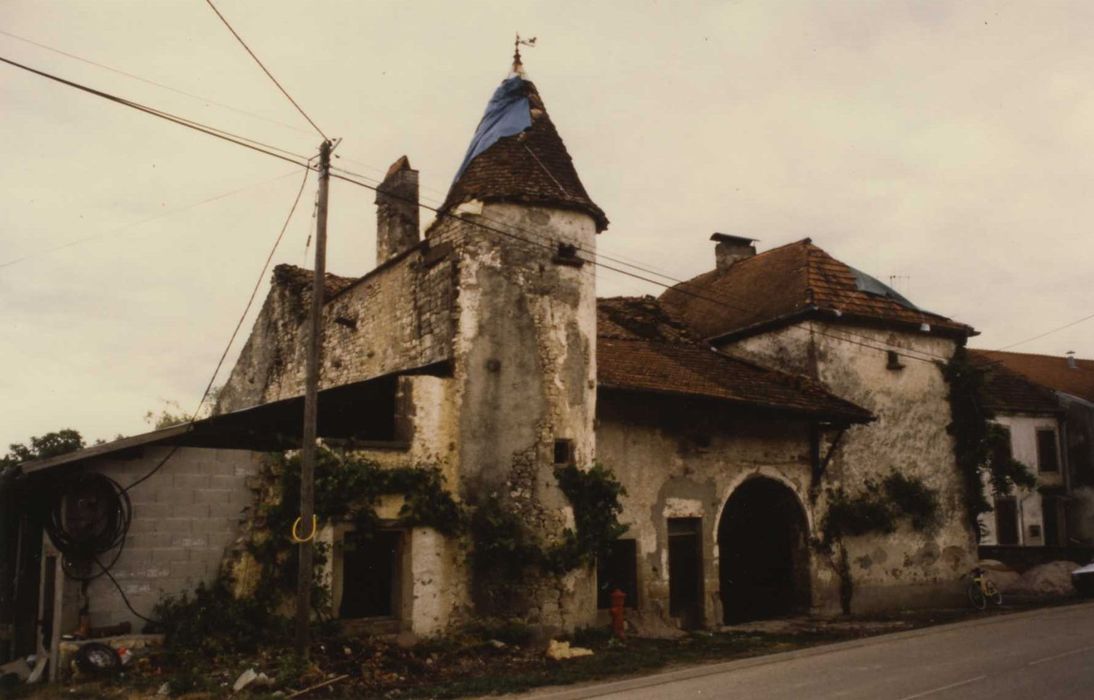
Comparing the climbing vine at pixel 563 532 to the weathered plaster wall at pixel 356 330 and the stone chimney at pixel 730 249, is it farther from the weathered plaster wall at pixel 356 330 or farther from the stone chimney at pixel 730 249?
the stone chimney at pixel 730 249

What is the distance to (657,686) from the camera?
34.4 feet

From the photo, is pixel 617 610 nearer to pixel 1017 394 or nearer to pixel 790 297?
pixel 790 297

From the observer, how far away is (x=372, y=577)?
1383 cm

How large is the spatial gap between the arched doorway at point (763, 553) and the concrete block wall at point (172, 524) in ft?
35.3

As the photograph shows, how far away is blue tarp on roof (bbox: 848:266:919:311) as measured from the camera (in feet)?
73.1

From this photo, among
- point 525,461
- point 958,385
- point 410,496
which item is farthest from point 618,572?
point 958,385

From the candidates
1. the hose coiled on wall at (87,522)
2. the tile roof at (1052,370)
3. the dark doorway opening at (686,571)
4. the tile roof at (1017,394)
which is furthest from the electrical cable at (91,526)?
the tile roof at (1052,370)

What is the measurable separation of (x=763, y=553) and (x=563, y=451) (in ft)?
25.2

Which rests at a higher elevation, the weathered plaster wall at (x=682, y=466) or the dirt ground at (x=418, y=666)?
the weathered plaster wall at (x=682, y=466)

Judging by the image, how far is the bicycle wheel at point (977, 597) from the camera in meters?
20.4

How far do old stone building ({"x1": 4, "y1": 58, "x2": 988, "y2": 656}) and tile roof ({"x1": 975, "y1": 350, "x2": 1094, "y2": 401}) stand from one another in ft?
71.7

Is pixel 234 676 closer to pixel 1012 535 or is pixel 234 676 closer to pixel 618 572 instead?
pixel 618 572

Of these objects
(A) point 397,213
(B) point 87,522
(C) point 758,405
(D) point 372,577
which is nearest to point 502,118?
(A) point 397,213

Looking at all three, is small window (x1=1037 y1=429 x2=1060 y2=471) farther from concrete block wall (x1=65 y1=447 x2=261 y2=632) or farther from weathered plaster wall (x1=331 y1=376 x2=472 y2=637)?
concrete block wall (x1=65 y1=447 x2=261 y2=632)
